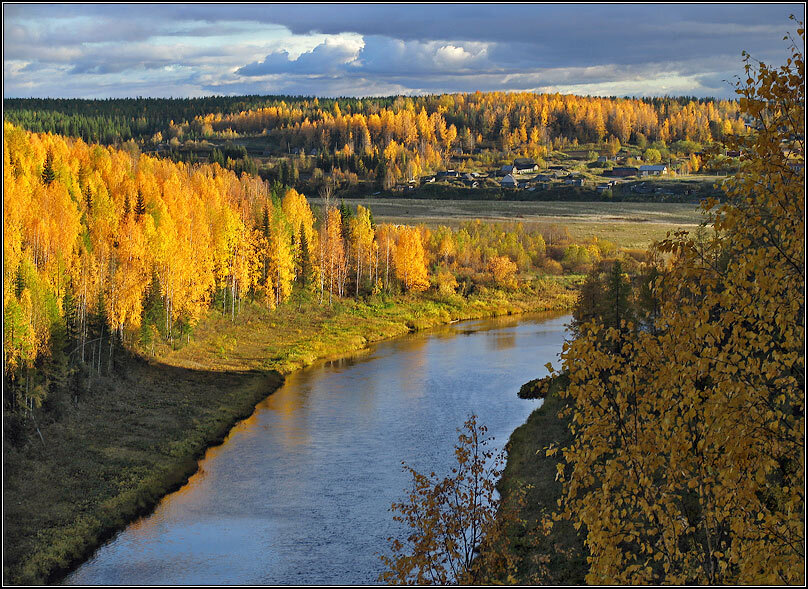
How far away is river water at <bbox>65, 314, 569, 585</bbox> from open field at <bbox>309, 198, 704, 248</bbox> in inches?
2598

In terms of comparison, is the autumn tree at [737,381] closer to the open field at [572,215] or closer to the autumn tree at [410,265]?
the autumn tree at [410,265]

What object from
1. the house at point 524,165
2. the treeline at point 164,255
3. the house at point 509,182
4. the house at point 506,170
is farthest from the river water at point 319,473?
the house at point 524,165

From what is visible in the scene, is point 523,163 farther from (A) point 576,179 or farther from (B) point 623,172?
(B) point 623,172

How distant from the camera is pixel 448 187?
547 feet

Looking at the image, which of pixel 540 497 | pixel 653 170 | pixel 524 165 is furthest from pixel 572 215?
pixel 540 497

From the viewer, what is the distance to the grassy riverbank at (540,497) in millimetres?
22906

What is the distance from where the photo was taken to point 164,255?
55.8 meters

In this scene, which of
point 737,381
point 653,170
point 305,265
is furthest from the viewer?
point 653,170

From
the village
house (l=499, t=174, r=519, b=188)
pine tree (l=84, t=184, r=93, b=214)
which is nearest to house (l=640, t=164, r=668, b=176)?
the village

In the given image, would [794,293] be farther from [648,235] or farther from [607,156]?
[607,156]

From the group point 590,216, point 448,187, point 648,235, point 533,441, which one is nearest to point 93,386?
point 533,441

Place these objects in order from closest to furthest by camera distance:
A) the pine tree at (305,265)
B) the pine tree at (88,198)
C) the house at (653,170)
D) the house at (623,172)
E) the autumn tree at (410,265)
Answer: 1. the pine tree at (88,198)
2. the pine tree at (305,265)
3. the autumn tree at (410,265)
4. the house at (653,170)
5. the house at (623,172)

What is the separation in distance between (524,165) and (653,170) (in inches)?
1117

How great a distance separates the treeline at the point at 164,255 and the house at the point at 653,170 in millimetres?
71576
